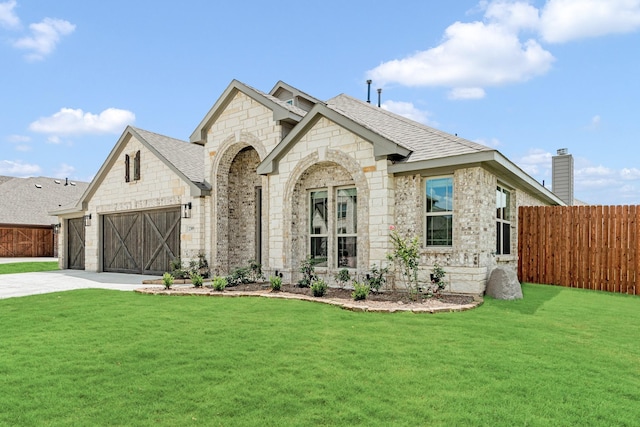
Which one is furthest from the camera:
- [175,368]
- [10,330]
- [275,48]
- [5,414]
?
[275,48]

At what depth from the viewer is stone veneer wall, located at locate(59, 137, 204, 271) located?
14078 mm

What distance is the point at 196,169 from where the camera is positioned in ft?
50.9

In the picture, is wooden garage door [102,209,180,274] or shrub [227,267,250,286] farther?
wooden garage door [102,209,180,274]

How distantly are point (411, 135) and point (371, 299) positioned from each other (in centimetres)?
486

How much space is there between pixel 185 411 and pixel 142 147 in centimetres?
1466

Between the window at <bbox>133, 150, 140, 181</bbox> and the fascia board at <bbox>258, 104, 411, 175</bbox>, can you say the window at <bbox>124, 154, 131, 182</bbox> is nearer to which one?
the window at <bbox>133, 150, 140, 181</bbox>

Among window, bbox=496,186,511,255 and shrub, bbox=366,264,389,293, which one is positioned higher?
window, bbox=496,186,511,255

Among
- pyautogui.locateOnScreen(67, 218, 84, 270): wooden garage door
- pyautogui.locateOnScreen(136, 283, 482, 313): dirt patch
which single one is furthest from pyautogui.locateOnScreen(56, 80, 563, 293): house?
pyautogui.locateOnScreen(67, 218, 84, 270): wooden garage door

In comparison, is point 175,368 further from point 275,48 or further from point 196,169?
point 196,169

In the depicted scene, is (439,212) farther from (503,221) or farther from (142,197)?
(142,197)

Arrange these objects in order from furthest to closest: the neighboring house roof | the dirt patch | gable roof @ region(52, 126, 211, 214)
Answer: the neighboring house roof, gable roof @ region(52, 126, 211, 214), the dirt patch

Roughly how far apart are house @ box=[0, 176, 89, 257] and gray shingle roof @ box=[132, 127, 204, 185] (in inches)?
647

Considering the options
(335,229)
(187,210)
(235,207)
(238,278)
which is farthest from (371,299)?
(187,210)

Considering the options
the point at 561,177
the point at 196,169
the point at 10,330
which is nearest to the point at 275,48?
the point at 196,169
